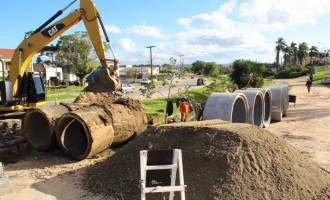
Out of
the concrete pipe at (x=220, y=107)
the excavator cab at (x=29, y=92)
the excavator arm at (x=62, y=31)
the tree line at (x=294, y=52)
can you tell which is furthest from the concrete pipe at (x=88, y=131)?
the tree line at (x=294, y=52)

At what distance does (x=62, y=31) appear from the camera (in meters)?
14.6

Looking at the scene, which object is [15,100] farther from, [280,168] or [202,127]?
[280,168]

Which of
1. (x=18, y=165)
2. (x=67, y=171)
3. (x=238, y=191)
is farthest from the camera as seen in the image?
(x=18, y=165)

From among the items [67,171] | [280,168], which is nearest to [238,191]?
[280,168]

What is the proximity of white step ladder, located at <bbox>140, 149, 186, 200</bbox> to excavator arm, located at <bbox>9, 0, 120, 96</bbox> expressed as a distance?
8323 millimetres

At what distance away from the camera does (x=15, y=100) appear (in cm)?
1338

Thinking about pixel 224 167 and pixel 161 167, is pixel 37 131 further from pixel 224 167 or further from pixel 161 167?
pixel 161 167

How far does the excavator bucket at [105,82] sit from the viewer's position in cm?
1413

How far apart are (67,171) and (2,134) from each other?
356cm

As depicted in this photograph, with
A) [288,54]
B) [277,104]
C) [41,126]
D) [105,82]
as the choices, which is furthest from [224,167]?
[288,54]

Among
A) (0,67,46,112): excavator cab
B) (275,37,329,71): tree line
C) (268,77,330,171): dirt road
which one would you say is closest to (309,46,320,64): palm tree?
(275,37,329,71): tree line

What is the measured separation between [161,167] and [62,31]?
10144mm

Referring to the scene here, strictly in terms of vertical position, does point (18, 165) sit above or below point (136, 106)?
below

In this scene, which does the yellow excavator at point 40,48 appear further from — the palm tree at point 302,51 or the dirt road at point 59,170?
the palm tree at point 302,51
